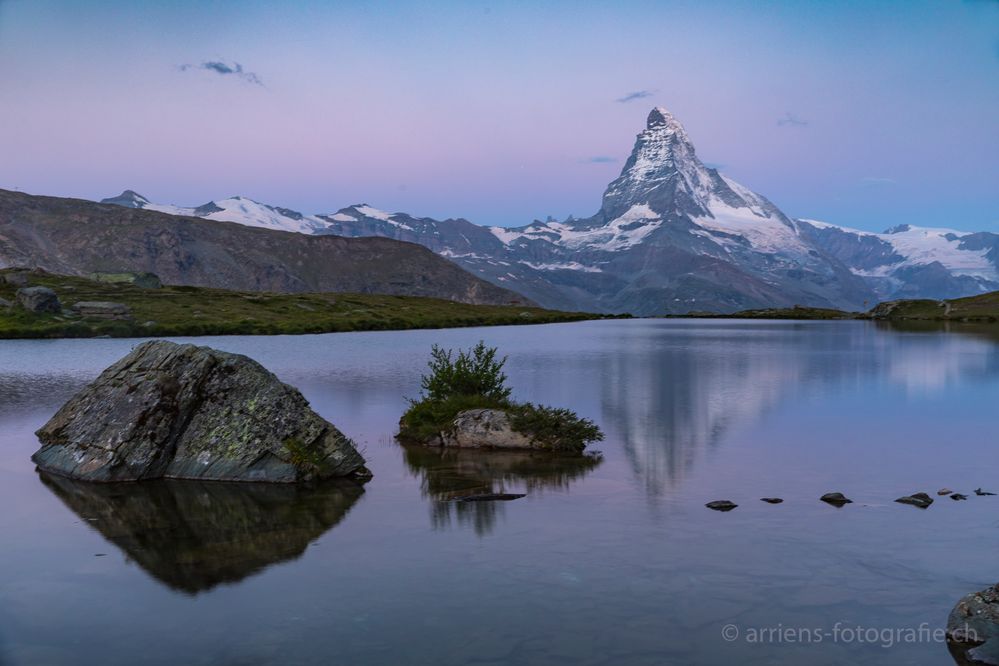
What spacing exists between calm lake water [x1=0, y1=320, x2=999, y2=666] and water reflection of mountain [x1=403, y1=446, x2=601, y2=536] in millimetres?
139

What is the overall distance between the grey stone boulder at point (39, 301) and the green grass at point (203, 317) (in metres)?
1.82

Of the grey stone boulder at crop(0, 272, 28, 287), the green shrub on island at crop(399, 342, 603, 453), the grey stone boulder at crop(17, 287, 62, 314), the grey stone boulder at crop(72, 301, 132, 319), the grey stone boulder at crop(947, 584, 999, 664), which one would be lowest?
the grey stone boulder at crop(947, 584, 999, 664)

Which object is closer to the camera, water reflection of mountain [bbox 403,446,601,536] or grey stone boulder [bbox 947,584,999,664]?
grey stone boulder [bbox 947,584,999,664]

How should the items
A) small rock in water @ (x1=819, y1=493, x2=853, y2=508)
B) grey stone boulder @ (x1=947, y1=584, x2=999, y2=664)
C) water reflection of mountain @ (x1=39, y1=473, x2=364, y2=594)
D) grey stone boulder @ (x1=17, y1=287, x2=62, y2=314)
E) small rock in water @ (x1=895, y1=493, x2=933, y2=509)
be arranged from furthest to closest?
grey stone boulder @ (x1=17, y1=287, x2=62, y2=314) < small rock in water @ (x1=819, y1=493, x2=853, y2=508) < small rock in water @ (x1=895, y1=493, x2=933, y2=509) < water reflection of mountain @ (x1=39, y1=473, x2=364, y2=594) < grey stone boulder @ (x1=947, y1=584, x2=999, y2=664)

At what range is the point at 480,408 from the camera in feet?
111

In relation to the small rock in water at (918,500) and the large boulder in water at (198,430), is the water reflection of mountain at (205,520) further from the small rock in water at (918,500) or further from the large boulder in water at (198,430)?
the small rock in water at (918,500)

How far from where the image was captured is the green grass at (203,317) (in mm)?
113688

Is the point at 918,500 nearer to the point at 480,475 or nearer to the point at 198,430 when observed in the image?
the point at 480,475

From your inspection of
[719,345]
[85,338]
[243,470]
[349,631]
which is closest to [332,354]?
[85,338]

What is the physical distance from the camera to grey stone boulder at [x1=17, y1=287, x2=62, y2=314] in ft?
389

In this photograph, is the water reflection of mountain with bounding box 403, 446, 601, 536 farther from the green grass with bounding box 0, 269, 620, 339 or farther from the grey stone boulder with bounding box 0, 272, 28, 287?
the grey stone boulder with bounding box 0, 272, 28, 287

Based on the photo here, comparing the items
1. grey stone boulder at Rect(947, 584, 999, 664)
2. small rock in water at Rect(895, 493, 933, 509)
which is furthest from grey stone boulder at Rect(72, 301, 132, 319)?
grey stone boulder at Rect(947, 584, 999, 664)

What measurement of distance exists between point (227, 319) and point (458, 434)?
111132 millimetres

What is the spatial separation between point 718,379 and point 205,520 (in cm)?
4700
